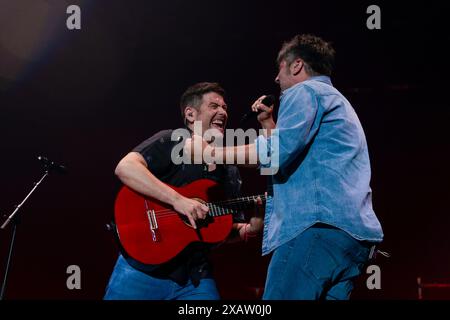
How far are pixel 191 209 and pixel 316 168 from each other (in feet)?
2.78

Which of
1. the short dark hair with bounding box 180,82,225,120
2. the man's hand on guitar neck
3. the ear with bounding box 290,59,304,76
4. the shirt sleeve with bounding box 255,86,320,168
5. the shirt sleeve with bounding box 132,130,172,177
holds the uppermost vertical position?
the ear with bounding box 290,59,304,76

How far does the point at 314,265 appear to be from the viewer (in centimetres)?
175

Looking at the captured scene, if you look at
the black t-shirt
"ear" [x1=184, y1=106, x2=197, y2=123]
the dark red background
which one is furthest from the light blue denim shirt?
the dark red background

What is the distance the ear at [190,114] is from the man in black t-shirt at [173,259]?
1.03ft

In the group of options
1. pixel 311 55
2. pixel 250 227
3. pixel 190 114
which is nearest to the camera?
pixel 311 55

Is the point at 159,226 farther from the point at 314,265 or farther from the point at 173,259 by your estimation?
the point at 314,265

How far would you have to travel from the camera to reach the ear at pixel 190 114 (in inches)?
120

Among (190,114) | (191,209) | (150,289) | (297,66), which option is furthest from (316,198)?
(190,114)

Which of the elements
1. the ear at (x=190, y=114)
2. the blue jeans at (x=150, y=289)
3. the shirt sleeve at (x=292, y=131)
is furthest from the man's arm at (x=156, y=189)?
A: the shirt sleeve at (x=292, y=131)

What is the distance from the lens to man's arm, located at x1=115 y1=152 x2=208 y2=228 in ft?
8.27

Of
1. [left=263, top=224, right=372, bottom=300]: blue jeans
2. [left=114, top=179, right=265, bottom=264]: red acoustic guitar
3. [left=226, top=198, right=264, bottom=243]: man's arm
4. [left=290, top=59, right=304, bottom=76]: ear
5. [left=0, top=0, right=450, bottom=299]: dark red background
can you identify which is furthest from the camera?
[left=0, top=0, right=450, bottom=299]: dark red background

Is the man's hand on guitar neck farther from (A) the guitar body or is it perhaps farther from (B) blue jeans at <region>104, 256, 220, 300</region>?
(B) blue jeans at <region>104, 256, 220, 300</region>

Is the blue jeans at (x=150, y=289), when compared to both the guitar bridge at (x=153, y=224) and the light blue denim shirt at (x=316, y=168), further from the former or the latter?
the light blue denim shirt at (x=316, y=168)
